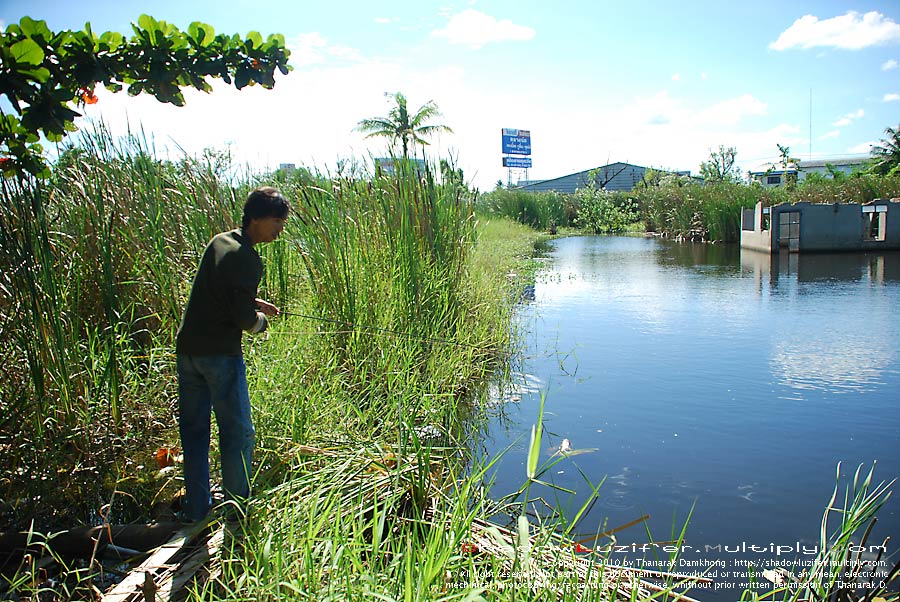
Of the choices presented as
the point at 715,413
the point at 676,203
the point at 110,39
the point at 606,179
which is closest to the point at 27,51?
the point at 110,39

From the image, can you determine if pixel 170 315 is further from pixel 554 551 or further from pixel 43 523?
pixel 554 551

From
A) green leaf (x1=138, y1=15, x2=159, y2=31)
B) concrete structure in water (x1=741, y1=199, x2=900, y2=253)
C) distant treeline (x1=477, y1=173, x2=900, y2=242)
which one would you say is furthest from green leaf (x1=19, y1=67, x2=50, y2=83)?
concrete structure in water (x1=741, y1=199, x2=900, y2=253)

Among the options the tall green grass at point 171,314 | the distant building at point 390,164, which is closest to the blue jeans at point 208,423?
the tall green grass at point 171,314

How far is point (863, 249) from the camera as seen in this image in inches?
719

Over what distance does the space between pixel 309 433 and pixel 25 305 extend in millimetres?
1581

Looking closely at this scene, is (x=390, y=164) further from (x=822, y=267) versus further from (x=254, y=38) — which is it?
(x=822, y=267)

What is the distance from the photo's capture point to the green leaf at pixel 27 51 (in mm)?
2572

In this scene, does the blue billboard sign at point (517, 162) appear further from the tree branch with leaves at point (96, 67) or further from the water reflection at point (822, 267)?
the tree branch with leaves at point (96, 67)

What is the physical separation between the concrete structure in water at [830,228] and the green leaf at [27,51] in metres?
18.3

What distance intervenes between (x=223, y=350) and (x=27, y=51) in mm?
1430

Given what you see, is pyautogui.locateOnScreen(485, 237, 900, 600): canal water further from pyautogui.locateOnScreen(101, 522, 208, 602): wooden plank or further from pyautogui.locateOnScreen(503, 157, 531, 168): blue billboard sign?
pyautogui.locateOnScreen(503, 157, 531, 168): blue billboard sign

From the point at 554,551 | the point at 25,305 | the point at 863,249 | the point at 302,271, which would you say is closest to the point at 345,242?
the point at 302,271

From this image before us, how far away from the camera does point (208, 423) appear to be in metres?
3.38

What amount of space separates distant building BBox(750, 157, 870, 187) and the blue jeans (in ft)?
157
